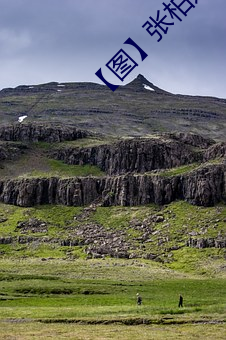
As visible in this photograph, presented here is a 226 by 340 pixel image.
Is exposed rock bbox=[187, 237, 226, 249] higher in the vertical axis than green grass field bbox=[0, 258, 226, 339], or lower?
higher

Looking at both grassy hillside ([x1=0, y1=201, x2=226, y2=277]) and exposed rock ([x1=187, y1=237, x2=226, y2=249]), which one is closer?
grassy hillside ([x1=0, y1=201, x2=226, y2=277])

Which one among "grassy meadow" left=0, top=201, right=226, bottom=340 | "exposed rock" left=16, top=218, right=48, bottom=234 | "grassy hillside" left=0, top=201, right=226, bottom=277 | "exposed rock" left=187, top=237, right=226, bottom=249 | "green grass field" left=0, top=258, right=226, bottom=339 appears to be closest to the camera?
"green grass field" left=0, top=258, right=226, bottom=339

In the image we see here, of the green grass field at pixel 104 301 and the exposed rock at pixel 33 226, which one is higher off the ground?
the exposed rock at pixel 33 226

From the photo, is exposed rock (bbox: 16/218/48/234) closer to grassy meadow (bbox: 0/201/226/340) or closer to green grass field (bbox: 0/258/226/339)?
grassy meadow (bbox: 0/201/226/340)

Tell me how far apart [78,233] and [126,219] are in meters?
19.4

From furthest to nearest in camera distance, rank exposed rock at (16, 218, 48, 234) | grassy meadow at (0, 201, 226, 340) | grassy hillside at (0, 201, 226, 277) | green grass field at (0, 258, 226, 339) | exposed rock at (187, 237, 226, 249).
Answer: exposed rock at (16, 218, 48, 234) → exposed rock at (187, 237, 226, 249) → grassy hillside at (0, 201, 226, 277) → grassy meadow at (0, 201, 226, 340) → green grass field at (0, 258, 226, 339)

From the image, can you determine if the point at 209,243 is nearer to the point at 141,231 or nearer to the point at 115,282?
the point at 141,231

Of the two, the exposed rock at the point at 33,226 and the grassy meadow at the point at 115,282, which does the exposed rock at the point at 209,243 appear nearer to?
the grassy meadow at the point at 115,282

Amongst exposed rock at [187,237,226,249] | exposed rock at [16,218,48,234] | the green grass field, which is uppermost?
exposed rock at [16,218,48,234]

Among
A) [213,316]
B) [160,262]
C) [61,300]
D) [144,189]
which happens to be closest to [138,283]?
[61,300]

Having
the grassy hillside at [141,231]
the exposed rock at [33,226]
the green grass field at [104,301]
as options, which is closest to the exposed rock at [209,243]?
the grassy hillside at [141,231]

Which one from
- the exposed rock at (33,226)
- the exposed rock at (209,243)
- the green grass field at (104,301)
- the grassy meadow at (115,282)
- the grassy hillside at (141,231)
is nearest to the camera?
the green grass field at (104,301)

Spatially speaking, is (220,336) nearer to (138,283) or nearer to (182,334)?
(182,334)

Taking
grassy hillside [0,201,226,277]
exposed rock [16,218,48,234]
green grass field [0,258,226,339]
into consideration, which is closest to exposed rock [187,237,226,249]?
grassy hillside [0,201,226,277]
